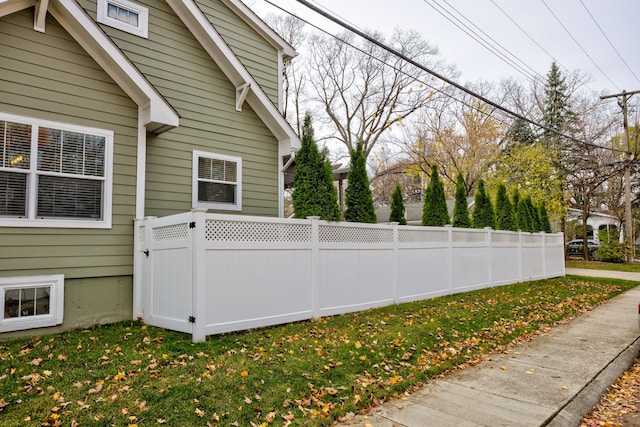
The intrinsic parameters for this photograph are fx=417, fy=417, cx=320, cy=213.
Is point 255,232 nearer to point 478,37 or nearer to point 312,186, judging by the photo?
point 312,186

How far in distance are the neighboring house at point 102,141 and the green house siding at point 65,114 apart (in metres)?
0.01

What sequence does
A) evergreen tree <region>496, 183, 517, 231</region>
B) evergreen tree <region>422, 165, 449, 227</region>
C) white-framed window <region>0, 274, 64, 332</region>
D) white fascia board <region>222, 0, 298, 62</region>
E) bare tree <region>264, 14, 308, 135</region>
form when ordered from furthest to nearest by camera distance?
bare tree <region>264, 14, 308, 135</region>, evergreen tree <region>496, 183, 517, 231</region>, evergreen tree <region>422, 165, 449, 227</region>, white fascia board <region>222, 0, 298, 62</region>, white-framed window <region>0, 274, 64, 332</region>

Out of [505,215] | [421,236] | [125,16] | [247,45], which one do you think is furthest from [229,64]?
[505,215]

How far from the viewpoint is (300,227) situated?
673 cm

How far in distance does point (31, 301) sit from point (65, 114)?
2635mm

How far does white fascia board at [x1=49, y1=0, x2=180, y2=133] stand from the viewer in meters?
5.88

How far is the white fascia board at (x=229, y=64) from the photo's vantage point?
25.2 feet

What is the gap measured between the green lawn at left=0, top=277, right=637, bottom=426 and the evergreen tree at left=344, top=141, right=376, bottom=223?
2028mm

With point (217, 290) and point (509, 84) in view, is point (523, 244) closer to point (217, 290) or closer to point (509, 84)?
point (217, 290)

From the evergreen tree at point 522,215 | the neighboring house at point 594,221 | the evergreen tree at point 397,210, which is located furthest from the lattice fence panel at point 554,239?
the neighboring house at point 594,221

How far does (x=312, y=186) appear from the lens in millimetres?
7211

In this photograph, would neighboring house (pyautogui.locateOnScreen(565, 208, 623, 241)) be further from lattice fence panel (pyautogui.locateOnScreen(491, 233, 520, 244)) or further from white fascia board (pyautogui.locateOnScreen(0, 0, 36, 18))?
white fascia board (pyautogui.locateOnScreen(0, 0, 36, 18))

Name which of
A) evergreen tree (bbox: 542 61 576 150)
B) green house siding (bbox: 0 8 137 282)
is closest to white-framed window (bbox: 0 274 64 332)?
green house siding (bbox: 0 8 137 282)

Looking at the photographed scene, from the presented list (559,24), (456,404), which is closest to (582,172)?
(559,24)
